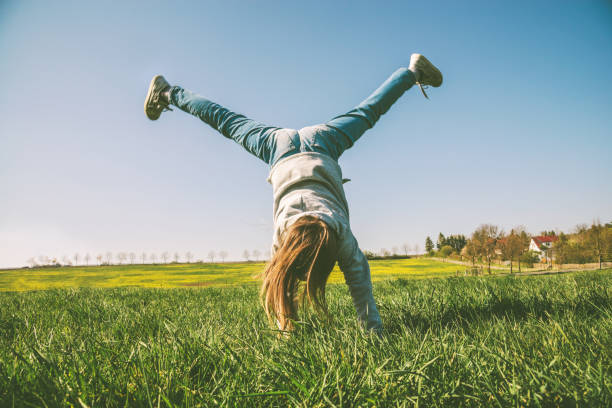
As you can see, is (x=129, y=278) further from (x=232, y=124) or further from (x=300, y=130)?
(x=300, y=130)

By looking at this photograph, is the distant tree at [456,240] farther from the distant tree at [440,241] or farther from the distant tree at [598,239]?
the distant tree at [598,239]

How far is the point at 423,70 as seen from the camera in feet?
13.3

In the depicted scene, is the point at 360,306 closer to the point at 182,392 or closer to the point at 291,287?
the point at 291,287

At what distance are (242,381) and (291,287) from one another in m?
0.85

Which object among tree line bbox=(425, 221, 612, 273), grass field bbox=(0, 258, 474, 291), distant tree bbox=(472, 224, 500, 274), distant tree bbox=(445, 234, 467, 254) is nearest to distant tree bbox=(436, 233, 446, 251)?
distant tree bbox=(445, 234, 467, 254)

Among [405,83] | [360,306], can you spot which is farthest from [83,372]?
[405,83]

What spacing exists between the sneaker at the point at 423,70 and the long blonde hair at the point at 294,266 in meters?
3.16

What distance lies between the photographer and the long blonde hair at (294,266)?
6.16 ft

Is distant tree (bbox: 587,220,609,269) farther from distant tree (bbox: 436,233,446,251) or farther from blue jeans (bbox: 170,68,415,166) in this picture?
distant tree (bbox: 436,233,446,251)

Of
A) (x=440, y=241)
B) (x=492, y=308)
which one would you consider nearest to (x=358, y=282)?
(x=492, y=308)

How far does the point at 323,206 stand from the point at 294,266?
56 cm

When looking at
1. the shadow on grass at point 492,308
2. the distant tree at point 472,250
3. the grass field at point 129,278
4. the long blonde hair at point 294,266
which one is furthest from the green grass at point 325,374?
the distant tree at point 472,250

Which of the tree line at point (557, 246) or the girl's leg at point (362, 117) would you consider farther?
the tree line at point (557, 246)

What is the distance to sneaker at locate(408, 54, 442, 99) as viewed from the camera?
157 inches
